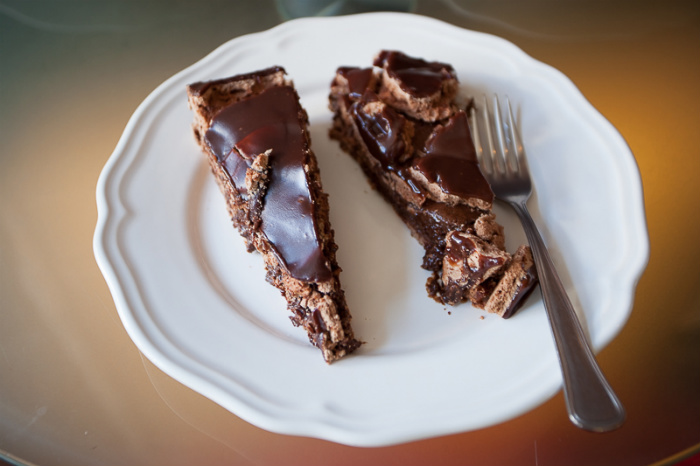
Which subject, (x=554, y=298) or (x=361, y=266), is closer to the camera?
(x=554, y=298)

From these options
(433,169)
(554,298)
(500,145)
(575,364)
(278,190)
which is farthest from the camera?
(500,145)

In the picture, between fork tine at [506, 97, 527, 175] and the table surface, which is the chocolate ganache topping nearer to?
the table surface

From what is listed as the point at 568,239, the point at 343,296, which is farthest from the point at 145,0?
the point at 568,239

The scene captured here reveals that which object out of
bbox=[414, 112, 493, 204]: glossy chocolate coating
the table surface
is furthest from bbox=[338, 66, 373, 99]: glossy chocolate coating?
the table surface

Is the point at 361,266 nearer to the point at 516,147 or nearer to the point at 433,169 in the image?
the point at 433,169

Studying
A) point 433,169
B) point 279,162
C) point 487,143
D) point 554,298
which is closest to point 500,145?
point 487,143

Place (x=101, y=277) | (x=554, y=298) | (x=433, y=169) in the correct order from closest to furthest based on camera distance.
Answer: (x=554, y=298) → (x=433, y=169) → (x=101, y=277)

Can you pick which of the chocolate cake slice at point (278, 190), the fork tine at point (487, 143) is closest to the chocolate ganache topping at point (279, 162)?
the chocolate cake slice at point (278, 190)
